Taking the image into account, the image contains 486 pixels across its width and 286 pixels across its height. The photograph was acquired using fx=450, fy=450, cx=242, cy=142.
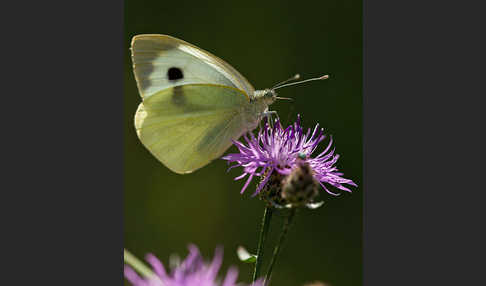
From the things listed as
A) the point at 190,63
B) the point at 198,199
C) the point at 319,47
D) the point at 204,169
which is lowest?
the point at 198,199

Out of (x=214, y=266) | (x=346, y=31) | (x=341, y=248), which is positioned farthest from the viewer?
(x=346, y=31)

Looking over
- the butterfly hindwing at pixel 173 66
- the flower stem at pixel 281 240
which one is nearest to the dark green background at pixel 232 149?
the butterfly hindwing at pixel 173 66

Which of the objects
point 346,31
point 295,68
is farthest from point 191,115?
point 346,31

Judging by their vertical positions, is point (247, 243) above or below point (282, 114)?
below

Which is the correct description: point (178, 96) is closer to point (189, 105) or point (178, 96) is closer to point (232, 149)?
point (189, 105)

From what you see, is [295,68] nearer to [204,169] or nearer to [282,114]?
[282,114]

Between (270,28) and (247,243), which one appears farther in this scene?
(270,28)

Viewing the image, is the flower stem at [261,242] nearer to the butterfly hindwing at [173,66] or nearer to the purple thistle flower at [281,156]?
the purple thistle flower at [281,156]
